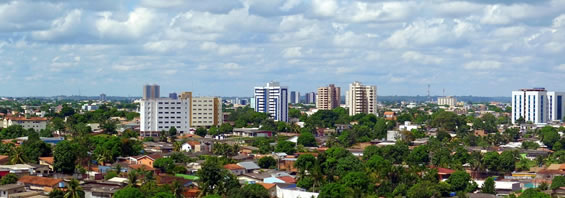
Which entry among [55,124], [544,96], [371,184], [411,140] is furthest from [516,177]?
[544,96]

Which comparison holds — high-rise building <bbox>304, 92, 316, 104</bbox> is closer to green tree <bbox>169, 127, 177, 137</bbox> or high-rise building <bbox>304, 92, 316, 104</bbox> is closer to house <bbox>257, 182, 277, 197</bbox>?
green tree <bbox>169, 127, 177, 137</bbox>

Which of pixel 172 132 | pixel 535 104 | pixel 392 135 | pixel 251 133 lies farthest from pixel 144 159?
pixel 535 104

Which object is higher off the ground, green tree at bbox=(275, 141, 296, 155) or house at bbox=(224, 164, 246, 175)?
green tree at bbox=(275, 141, 296, 155)

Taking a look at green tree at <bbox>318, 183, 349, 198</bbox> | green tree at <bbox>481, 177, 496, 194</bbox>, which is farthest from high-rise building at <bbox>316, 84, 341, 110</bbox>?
green tree at <bbox>318, 183, 349, 198</bbox>

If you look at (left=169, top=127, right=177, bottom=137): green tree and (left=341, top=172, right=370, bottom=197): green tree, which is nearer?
Result: (left=341, top=172, right=370, bottom=197): green tree

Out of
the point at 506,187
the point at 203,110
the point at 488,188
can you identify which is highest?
the point at 203,110

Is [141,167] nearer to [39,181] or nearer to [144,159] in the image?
[144,159]

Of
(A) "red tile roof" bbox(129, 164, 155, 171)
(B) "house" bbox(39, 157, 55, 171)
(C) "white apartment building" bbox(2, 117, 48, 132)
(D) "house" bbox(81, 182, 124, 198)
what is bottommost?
(D) "house" bbox(81, 182, 124, 198)
